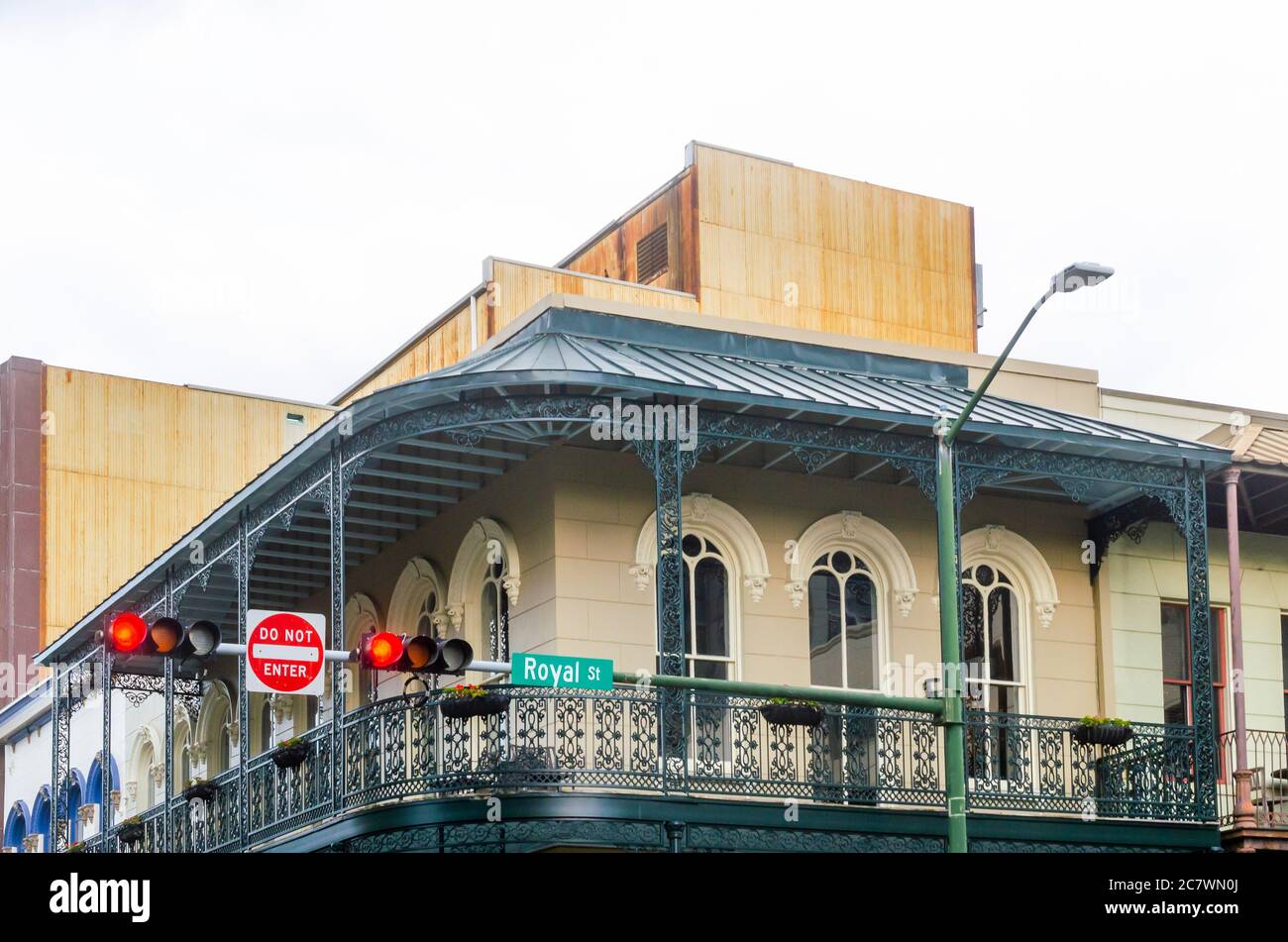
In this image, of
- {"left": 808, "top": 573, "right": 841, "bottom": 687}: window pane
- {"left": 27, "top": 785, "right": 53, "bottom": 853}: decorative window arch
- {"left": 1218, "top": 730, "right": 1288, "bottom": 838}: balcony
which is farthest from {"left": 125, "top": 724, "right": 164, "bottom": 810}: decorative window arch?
{"left": 1218, "top": 730, "right": 1288, "bottom": 838}: balcony

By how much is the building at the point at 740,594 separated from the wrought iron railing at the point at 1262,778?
0.21 feet

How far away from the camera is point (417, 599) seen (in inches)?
1112

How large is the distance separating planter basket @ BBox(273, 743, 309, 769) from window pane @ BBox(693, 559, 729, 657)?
456 centimetres

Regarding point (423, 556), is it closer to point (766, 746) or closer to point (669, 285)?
point (766, 746)

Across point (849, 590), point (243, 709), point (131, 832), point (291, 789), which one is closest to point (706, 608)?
point (849, 590)

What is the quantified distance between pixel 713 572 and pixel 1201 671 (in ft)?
18.6

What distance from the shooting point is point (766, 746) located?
24.6 m

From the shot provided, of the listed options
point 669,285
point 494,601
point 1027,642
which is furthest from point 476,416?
point 669,285

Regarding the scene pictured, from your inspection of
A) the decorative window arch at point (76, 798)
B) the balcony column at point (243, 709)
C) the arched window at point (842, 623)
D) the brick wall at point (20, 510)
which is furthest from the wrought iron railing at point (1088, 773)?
the brick wall at point (20, 510)

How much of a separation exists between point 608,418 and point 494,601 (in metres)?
3.65

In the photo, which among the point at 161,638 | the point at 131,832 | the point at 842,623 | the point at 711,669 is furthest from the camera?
the point at 131,832

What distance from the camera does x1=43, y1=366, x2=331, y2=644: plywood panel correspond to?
48.1 m

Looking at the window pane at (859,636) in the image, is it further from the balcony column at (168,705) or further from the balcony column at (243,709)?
the balcony column at (168,705)

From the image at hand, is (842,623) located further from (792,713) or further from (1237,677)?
(1237,677)
